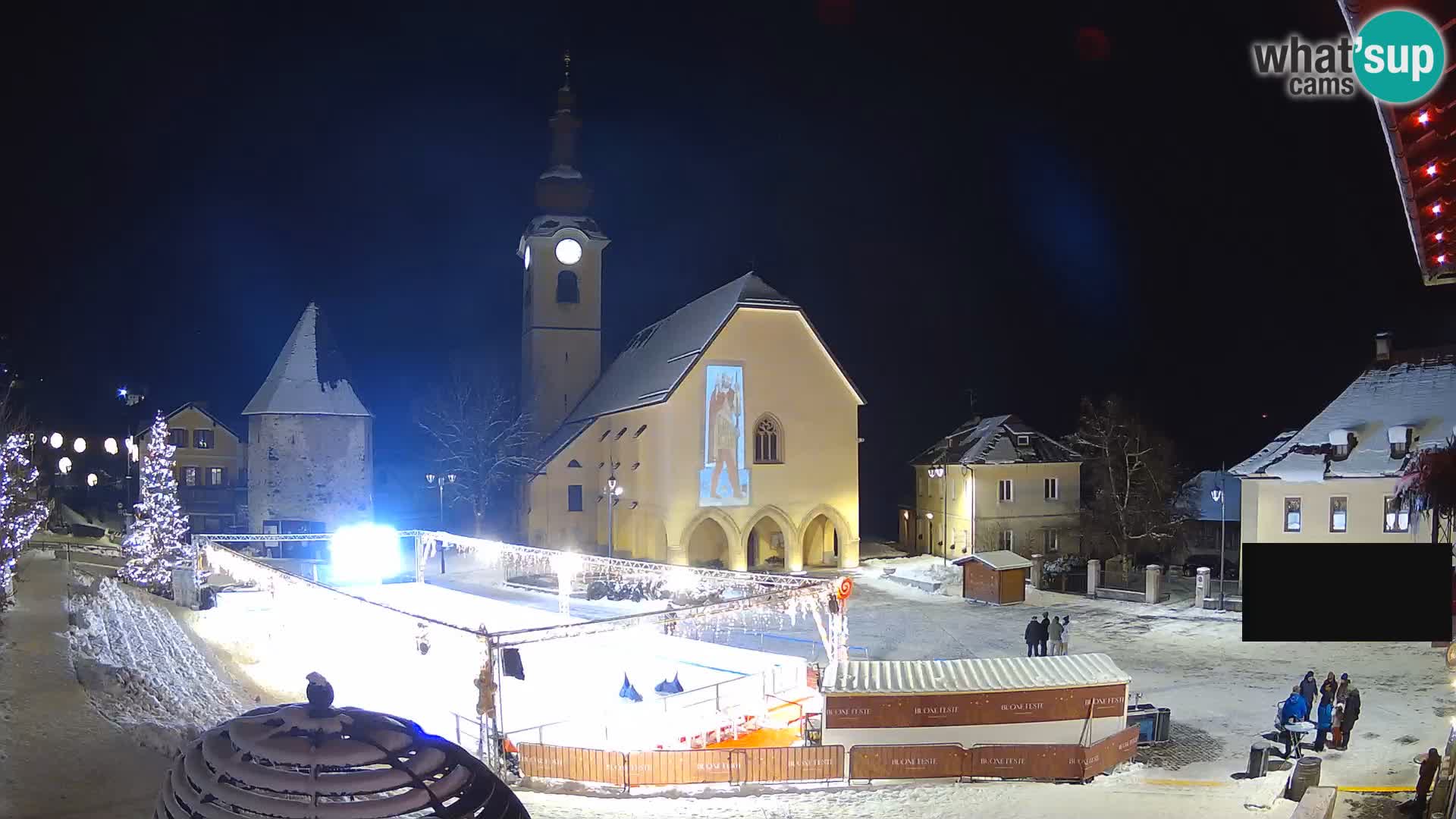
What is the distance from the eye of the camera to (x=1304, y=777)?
448 inches

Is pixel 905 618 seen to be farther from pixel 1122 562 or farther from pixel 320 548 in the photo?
pixel 320 548

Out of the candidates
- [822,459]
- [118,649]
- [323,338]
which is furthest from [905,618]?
[323,338]

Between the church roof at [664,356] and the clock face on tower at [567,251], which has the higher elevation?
the clock face on tower at [567,251]

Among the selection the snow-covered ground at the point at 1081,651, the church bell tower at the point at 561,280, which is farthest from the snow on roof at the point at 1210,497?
the church bell tower at the point at 561,280

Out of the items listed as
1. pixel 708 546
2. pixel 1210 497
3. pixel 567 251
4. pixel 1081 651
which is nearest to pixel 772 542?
pixel 708 546

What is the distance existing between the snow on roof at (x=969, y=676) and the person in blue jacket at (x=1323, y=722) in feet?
8.84

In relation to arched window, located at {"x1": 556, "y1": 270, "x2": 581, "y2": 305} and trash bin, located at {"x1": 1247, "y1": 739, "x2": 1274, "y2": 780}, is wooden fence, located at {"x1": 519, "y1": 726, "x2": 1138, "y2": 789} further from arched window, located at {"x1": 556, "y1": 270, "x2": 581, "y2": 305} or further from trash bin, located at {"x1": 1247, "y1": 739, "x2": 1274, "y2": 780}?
arched window, located at {"x1": 556, "y1": 270, "x2": 581, "y2": 305}

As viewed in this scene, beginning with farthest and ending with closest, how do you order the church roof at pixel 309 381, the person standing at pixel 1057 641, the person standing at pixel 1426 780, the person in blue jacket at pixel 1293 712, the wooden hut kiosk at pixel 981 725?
the church roof at pixel 309 381, the person standing at pixel 1057 641, the person in blue jacket at pixel 1293 712, the wooden hut kiosk at pixel 981 725, the person standing at pixel 1426 780

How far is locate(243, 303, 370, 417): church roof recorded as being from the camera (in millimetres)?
40156

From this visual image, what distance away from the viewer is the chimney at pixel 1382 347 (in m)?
31.4

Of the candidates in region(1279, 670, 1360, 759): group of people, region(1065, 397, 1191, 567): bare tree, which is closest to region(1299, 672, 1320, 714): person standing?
region(1279, 670, 1360, 759): group of people

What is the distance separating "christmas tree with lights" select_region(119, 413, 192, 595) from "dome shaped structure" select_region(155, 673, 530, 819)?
27670 millimetres

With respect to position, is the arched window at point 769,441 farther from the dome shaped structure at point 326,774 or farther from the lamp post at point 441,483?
the dome shaped structure at point 326,774
